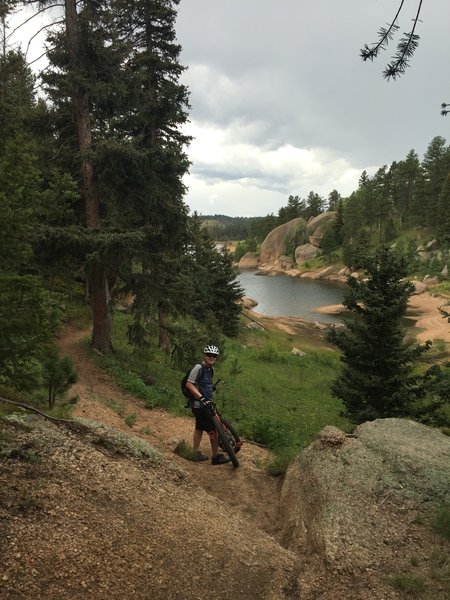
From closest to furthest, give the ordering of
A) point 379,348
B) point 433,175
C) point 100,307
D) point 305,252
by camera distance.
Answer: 1. point 379,348
2. point 100,307
3. point 433,175
4. point 305,252

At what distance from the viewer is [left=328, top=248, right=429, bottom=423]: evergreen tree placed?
1177 cm

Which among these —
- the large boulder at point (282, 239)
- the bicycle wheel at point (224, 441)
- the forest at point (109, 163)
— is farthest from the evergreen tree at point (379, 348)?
the large boulder at point (282, 239)

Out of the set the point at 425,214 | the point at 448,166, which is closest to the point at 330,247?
the point at 425,214

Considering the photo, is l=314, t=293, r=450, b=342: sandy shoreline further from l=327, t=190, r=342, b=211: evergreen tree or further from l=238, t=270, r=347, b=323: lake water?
l=327, t=190, r=342, b=211: evergreen tree

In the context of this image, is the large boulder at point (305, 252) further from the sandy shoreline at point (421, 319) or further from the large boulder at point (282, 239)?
the sandy shoreline at point (421, 319)

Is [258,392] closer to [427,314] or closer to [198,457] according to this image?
[198,457]

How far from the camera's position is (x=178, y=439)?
9.38 meters

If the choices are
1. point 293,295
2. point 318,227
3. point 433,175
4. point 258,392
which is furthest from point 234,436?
point 318,227

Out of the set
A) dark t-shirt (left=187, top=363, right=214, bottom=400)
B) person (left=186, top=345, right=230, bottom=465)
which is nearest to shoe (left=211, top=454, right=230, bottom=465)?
person (left=186, top=345, right=230, bottom=465)

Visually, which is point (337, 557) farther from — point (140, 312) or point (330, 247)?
point (330, 247)

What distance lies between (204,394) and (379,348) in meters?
6.63

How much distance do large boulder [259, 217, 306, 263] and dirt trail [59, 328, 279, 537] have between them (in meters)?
103

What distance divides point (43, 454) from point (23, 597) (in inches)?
92.6

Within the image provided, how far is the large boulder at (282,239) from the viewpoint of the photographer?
113950mm
